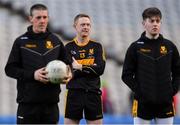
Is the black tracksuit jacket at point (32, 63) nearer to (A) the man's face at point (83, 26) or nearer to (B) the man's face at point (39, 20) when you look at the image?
(B) the man's face at point (39, 20)

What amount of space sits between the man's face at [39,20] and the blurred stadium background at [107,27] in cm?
616

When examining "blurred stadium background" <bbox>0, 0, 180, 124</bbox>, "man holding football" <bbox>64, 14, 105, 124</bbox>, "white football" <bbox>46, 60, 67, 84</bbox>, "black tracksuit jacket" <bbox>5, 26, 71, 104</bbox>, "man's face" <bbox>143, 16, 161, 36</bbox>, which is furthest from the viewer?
"blurred stadium background" <bbox>0, 0, 180, 124</bbox>

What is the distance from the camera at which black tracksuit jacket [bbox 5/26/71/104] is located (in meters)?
6.09

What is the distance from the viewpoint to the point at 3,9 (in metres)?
15.0

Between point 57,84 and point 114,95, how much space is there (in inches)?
286

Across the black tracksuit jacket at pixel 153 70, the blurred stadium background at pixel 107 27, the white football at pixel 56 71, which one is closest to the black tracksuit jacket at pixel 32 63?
the white football at pixel 56 71

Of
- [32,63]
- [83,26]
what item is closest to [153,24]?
[83,26]

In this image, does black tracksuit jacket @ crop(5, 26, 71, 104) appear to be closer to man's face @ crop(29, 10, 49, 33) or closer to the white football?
man's face @ crop(29, 10, 49, 33)

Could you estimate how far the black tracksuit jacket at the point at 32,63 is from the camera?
6090 millimetres

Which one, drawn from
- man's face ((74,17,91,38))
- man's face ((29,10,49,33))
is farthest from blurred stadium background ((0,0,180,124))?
man's face ((29,10,49,33))

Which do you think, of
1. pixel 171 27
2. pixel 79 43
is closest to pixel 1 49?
pixel 171 27

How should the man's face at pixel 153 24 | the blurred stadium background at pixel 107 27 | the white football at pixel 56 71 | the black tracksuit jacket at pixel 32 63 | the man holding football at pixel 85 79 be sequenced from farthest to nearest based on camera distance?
the blurred stadium background at pixel 107 27, the man holding football at pixel 85 79, the man's face at pixel 153 24, the black tracksuit jacket at pixel 32 63, the white football at pixel 56 71

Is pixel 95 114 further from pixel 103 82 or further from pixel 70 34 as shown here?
pixel 70 34

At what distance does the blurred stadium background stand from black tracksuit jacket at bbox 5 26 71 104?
608 centimetres
